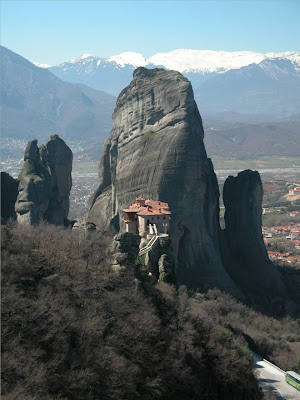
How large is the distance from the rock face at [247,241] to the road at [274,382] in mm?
20728

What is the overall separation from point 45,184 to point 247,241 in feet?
62.1

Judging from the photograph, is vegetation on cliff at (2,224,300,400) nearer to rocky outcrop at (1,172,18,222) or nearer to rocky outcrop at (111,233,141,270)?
rocky outcrop at (111,233,141,270)

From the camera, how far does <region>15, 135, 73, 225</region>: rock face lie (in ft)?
203

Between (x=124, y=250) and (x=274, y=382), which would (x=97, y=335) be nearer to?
(x=124, y=250)

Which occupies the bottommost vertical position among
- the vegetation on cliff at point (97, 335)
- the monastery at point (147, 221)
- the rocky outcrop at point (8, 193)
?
the vegetation on cliff at point (97, 335)

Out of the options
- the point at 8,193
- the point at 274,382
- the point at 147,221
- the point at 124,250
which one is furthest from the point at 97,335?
the point at 8,193

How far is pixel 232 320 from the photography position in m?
50.8

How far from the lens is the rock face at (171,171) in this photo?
6044 cm

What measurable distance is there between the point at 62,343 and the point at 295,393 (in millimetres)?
15964

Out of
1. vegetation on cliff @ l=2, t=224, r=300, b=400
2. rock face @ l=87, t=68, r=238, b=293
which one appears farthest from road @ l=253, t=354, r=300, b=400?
rock face @ l=87, t=68, r=238, b=293

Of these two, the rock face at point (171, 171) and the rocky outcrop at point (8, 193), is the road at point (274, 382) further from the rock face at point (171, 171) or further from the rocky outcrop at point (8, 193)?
the rocky outcrop at point (8, 193)

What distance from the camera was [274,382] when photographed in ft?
125

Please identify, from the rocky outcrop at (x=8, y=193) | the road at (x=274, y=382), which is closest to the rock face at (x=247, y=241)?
the rocky outcrop at (x=8, y=193)

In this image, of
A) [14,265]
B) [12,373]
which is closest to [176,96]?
[14,265]
